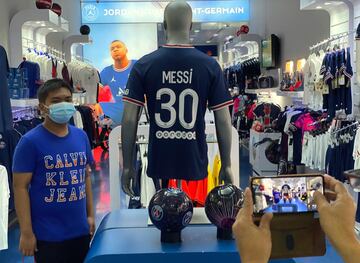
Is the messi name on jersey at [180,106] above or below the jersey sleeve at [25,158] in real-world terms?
above

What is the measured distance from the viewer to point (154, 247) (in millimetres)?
2156

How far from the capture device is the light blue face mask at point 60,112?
2.63 meters

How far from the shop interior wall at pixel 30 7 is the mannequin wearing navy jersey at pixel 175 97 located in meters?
4.93

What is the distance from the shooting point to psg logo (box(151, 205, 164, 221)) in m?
2.20

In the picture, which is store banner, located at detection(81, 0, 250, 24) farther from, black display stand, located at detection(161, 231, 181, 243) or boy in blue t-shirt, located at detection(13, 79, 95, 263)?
black display stand, located at detection(161, 231, 181, 243)

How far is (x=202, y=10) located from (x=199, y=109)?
9.84m

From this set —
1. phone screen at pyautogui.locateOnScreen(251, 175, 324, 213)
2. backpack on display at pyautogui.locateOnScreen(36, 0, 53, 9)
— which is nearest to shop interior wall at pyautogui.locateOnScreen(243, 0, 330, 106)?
backpack on display at pyautogui.locateOnScreen(36, 0, 53, 9)

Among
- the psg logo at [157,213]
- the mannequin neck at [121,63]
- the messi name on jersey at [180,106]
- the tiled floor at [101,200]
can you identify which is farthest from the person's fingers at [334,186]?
→ the mannequin neck at [121,63]

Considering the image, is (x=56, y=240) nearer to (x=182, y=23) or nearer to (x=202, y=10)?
(x=182, y=23)

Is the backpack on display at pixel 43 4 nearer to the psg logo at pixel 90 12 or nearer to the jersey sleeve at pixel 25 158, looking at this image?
the psg logo at pixel 90 12

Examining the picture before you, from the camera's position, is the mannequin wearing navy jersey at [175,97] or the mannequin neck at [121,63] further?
the mannequin neck at [121,63]

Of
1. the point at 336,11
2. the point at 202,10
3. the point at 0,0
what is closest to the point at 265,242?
the point at 336,11

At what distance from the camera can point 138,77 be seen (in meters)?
2.83

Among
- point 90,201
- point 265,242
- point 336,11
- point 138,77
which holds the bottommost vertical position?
point 90,201
